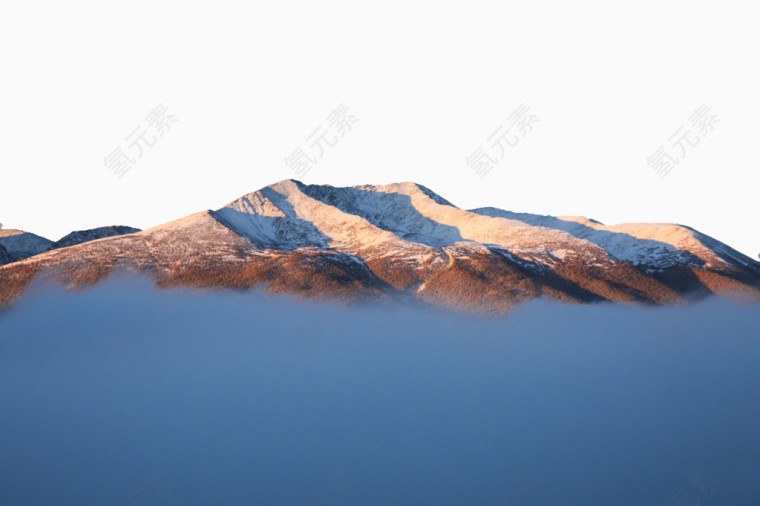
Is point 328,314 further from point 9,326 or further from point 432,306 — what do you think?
point 9,326

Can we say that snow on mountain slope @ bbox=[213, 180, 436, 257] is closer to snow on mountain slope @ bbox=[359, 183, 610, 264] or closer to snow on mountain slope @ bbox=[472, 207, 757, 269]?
snow on mountain slope @ bbox=[359, 183, 610, 264]

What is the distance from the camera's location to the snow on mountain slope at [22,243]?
134 metres

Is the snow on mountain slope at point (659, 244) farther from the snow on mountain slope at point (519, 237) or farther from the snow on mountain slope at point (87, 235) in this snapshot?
the snow on mountain slope at point (87, 235)

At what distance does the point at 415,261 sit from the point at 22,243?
115512 mm

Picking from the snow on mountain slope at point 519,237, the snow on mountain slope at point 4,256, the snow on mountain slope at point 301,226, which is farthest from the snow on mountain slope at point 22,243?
the snow on mountain slope at point 519,237

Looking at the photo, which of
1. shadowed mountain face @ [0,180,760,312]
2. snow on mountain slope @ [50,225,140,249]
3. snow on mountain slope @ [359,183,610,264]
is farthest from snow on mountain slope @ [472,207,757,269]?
snow on mountain slope @ [50,225,140,249]

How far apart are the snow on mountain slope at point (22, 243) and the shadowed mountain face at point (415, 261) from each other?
68.5ft

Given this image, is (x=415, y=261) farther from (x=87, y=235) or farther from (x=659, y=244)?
(x=87, y=235)

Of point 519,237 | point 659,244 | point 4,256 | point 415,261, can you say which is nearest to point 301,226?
point 415,261

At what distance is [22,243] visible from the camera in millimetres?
138750

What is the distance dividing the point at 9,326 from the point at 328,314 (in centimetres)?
5322

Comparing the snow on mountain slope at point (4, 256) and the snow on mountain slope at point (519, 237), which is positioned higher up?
the snow on mountain slope at point (519, 237)

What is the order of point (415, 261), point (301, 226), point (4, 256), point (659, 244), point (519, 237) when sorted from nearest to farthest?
point (415, 261) < point (4, 256) < point (659, 244) < point (519, 237) < point (301, 226)

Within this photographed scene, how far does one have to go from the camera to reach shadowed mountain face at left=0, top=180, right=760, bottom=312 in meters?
95.6
